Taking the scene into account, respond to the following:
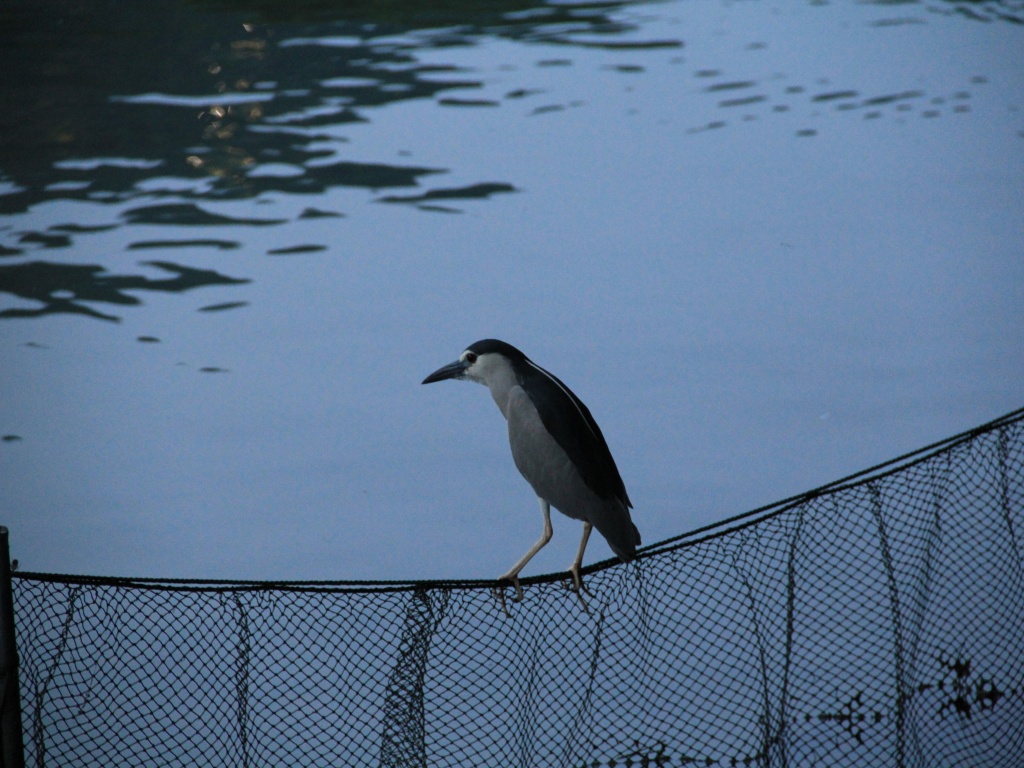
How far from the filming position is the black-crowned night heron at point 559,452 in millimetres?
3311

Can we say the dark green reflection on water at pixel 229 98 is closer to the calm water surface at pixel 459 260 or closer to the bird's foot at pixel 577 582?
the calm water surface at pixel 459 260

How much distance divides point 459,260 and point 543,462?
4992mm

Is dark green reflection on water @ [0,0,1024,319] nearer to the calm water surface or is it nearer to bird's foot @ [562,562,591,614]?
the calm water surface

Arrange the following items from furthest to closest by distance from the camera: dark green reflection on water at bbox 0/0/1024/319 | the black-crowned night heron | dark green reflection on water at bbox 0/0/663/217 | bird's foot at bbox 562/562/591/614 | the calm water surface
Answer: dark green reflection on water at bbox 0/0/663/217 → dark green reflection on water at bbox 0/0/1024/319 → the calm water surface → the black-crowned night heron → bird's foot at bbox 562/562/591/614

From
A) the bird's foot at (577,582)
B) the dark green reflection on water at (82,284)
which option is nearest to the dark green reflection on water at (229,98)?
the dark green reflection on water at (82,284)

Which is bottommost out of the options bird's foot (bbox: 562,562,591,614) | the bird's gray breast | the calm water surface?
the calm water surface

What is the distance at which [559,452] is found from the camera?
10.9 ft

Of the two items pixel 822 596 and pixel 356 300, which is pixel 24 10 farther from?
pixel 822 596

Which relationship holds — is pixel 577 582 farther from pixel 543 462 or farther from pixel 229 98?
pixel 229 98

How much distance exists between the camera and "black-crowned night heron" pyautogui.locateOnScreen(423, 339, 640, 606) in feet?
10.9

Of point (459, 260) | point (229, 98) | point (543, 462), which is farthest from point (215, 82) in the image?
point (543, 462)

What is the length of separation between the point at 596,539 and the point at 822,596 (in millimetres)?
1032

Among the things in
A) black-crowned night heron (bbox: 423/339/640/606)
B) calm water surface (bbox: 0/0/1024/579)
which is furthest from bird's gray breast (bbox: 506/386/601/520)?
calm water surface (bbox: 0/0/1024/579)

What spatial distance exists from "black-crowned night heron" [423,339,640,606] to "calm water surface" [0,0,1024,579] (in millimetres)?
1916
